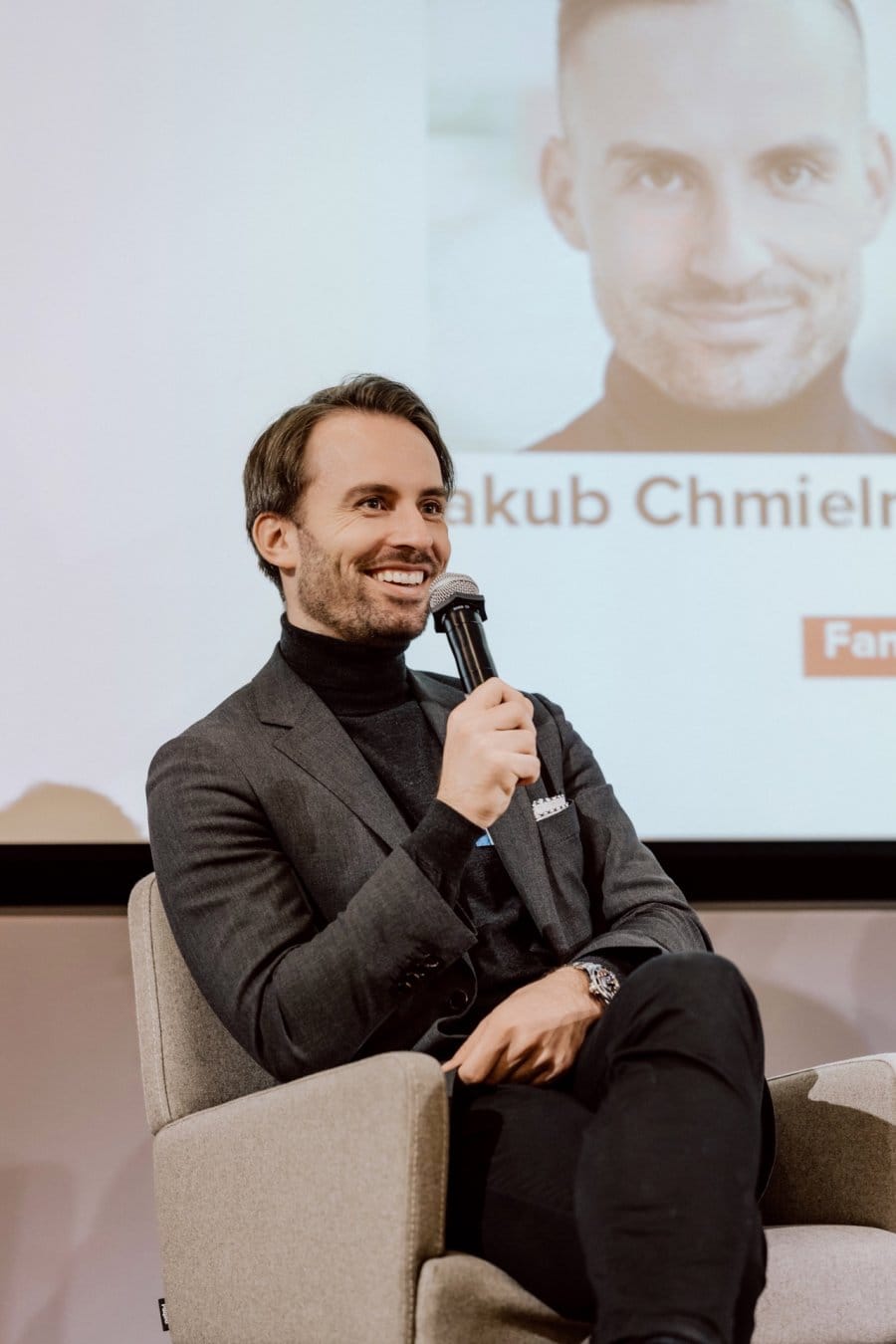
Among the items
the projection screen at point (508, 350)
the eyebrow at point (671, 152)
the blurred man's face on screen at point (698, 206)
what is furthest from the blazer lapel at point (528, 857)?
the eyebrow at point (671, 152)

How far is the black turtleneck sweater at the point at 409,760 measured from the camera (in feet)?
5.99

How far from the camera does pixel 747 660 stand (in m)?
2.61

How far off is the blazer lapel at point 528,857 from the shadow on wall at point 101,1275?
3.48 ft

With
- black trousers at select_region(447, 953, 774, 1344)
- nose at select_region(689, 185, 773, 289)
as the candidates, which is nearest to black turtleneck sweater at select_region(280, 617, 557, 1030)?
black trousers at select_region(447, 953, 774, 1344)

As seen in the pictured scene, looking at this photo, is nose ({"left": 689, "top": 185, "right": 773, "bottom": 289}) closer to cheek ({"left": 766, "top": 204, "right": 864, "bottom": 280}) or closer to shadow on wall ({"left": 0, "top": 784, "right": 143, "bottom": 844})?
cheek ({"left": 766, "top": 204, "right": 864, "bottom": 280})

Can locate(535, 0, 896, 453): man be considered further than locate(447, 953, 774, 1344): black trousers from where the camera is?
Yes

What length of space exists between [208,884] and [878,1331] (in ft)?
2.87

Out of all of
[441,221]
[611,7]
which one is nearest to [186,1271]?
[441,221]

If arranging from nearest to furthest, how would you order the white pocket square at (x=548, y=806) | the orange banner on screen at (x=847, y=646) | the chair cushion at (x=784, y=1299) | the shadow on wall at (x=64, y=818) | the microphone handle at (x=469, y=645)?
1. the chair cushion at (x=784, y=1299)
2. the microphone handle at (x=469, y=645)
3. the white pocket square at (x=548, y=806)
4. the shadow on wall at (x=64, y=818)
5. the orange banner on screen at (x=847, y=646)

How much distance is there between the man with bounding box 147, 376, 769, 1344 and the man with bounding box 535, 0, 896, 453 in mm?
666

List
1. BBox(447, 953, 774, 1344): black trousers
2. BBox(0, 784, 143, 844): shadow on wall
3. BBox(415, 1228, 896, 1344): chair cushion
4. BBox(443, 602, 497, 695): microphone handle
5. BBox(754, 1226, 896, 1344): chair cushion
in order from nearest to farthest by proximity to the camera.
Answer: BBox(447, 953, 774, 1344): black trousers < BBox(415, 1228, 896, 1344): chair cushion < BBox(754, 1226, 896, 1344): chair cushion < BBox(443, 602, 497, 695): microphone handle < BBox(0, 784, 143, 844): shadow on wall

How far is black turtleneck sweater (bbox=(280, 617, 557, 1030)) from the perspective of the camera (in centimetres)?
183

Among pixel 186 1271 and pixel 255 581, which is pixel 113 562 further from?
pixel 186 1271

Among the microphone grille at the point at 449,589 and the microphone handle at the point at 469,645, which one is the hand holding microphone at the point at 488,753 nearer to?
the microphone handle at the point at 469,645
